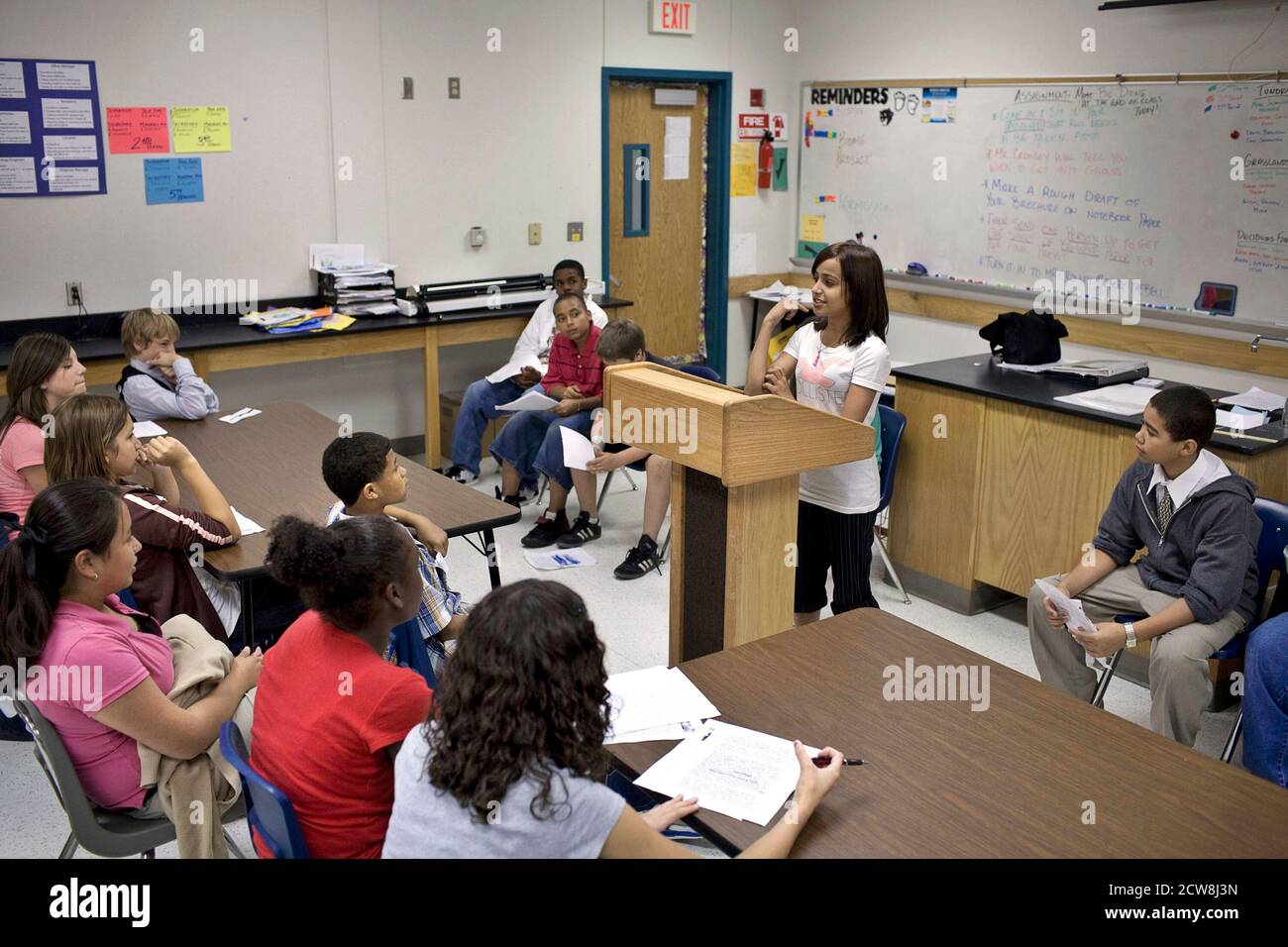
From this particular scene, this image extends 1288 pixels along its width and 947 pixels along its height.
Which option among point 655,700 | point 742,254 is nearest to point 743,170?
point 742,254

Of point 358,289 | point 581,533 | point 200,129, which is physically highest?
point 200,129

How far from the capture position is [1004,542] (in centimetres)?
425

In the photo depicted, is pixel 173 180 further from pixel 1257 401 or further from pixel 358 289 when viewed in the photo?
pixel 1257 401

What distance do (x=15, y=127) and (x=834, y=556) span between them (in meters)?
4.07

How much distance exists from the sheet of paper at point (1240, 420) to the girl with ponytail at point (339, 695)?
2.89 meters

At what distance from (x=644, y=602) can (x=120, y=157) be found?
3194 mm

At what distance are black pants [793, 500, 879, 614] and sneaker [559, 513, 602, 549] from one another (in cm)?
183

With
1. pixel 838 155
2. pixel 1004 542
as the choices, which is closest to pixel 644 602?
pixel 1004 542

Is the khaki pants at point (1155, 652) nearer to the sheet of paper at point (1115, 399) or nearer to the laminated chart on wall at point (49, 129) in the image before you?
the sheet of paper at point (1115, 399)

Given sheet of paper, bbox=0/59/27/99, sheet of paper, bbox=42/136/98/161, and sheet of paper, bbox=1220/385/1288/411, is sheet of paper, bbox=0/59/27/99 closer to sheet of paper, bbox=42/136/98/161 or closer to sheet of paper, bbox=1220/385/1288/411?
sheet of paper, bbox=42/136/98/161

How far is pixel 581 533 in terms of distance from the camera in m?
5.14

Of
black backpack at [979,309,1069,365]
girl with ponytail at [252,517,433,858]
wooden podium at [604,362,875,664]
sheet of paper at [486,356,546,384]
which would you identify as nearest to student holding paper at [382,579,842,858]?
girl with ponytail at [252,517,433,858]
